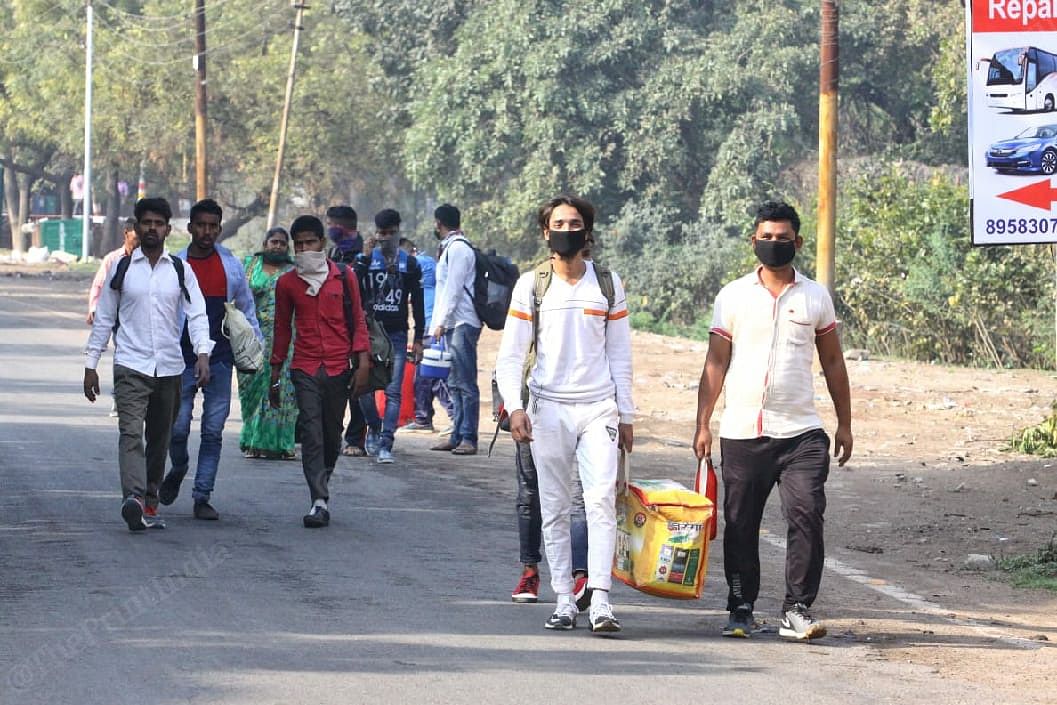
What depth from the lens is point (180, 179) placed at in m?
62.3

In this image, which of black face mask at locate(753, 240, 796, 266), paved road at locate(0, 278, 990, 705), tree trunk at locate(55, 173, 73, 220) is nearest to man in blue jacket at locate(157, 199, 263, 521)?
paved road at locate(0, 278, 990, 705)

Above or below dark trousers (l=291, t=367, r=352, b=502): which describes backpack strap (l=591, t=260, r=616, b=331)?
above

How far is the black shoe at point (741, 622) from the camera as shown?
7.40 m

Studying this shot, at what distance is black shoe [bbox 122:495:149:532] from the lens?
9.60 meters

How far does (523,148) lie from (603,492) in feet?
110

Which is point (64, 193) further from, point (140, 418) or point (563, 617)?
point (563, 617)

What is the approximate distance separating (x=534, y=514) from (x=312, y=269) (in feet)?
9.61

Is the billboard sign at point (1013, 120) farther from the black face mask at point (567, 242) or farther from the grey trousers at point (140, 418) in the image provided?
the grey trousers at point (140, 418)

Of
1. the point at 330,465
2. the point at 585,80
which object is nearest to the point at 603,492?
the point at 330,465

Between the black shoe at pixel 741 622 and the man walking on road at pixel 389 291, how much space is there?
5825 mm

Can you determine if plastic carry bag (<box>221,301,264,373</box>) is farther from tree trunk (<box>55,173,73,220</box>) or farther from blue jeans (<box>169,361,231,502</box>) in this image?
tree trunk (<box>55,173,73,220</box>)

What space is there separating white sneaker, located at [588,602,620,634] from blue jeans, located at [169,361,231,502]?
3735 mm

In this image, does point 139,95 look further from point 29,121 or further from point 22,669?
point 22,669

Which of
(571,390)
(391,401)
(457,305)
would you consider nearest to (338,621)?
(571,390)
